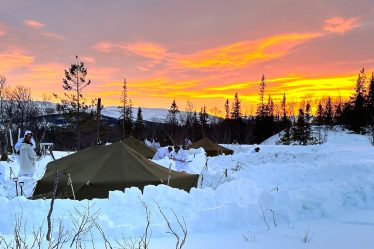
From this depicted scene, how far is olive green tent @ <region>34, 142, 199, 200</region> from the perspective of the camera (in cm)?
942

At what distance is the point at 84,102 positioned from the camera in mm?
46594

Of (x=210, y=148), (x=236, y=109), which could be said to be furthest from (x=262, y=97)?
(x=210, y=148)

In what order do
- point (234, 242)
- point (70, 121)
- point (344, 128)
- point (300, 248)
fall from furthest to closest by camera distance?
point (344, 128) → point (70, 121) → point (234, 242) → point (300, 248)

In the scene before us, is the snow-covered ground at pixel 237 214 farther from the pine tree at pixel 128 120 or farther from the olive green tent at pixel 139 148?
the pine tree at pixel 128 120

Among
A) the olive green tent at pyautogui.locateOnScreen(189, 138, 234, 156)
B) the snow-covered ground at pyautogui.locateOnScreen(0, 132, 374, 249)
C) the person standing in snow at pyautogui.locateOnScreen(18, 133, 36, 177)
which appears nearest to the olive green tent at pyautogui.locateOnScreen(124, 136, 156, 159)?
the olive green tent at pyautogui.locateOnScreen(189, 138, 234, 156)

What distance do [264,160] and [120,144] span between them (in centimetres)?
1712

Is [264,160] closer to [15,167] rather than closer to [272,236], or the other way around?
[15,167]

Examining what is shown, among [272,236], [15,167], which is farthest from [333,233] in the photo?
[15,167]

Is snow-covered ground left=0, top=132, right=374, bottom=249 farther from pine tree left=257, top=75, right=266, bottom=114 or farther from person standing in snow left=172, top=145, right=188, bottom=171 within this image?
pine tree left=257, top=75, right=266, bottom=114

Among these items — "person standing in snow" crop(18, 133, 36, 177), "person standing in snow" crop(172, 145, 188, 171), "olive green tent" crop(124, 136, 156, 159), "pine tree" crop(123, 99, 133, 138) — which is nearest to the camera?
"person standing in snow" crop(18, 133, 36, 177)

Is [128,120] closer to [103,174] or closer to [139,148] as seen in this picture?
[139,148]

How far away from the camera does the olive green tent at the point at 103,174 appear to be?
9.42m

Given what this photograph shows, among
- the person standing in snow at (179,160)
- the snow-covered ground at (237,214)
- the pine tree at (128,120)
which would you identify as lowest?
the snow-covered ground at (237,214)

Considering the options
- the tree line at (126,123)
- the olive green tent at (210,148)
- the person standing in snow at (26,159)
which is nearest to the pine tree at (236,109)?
the tree line at (126,123)
